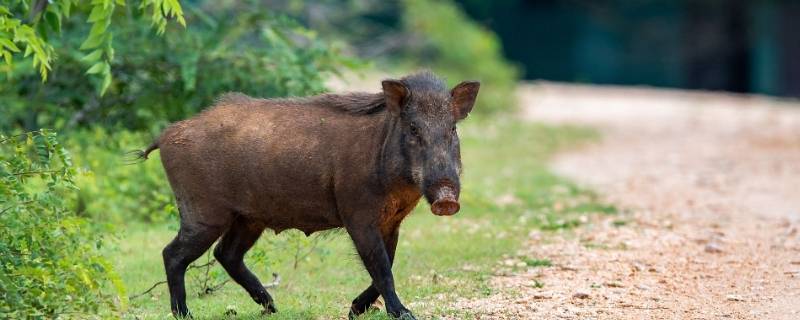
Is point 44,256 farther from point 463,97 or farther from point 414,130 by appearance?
point 463,97

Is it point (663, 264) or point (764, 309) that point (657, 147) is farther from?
point (764, 309)

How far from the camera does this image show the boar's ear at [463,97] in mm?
6438

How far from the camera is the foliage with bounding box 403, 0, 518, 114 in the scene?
21.4 m

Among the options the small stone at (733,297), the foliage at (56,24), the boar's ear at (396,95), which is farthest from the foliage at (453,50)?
the boar's ear at (396,95)

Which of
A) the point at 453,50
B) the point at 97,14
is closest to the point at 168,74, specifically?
the point at 97,14

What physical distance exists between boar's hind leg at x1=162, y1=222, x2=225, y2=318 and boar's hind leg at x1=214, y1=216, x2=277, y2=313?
9.5 inches

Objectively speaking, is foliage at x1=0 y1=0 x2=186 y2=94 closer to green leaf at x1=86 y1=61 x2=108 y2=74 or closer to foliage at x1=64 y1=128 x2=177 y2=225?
green leaf at x1=86 y1=61 x2=108 y2=74

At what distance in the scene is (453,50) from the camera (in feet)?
71.3

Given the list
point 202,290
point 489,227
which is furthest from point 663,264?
point 202,290

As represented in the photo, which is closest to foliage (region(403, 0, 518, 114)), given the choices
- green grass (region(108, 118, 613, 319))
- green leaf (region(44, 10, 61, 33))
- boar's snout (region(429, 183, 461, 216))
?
green grass (region(108, 118, 613, 319))

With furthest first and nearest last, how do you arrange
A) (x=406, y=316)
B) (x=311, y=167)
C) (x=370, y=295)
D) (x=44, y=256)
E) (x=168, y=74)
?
1. (x=168, y=74)
2. (x=370, y=295)
3. (x=311, y=167)
4. (x=406, y=316)
5. (x=44, y=256)

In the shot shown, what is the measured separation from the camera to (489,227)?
33.2ft

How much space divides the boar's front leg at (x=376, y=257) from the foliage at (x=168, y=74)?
3.63 m

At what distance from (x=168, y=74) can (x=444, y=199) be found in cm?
531
